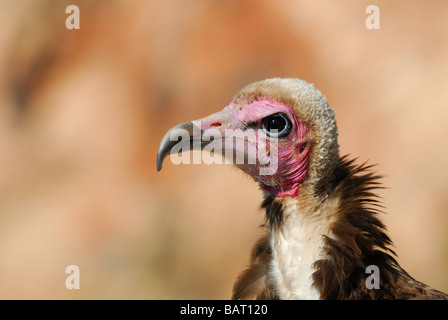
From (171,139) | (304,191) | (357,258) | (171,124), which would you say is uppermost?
(171,124)

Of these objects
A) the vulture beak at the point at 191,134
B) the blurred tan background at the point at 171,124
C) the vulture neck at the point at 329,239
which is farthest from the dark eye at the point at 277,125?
the blurred tan background at the point at 171,124

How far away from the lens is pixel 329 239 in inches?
85.4

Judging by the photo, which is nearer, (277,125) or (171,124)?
(277,125)

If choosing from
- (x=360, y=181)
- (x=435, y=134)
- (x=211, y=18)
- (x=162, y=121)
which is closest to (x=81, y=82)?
(x=162, y=121)

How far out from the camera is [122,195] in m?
5.79

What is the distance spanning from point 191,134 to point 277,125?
0.40m

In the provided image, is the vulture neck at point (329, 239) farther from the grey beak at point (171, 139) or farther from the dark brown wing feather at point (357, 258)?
the grey beak at point (171, 139)

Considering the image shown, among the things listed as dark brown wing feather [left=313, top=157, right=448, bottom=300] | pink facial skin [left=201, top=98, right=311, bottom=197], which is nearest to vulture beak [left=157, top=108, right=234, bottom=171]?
pink facial skin [left=201, top=98, right=311, bottom=197]

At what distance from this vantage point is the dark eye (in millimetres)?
2328

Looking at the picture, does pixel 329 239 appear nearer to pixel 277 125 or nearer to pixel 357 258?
pixel 357 258

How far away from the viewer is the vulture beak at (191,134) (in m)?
2.21

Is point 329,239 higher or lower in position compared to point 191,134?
lower

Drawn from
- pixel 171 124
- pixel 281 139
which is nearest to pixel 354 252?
pixel 281 139
